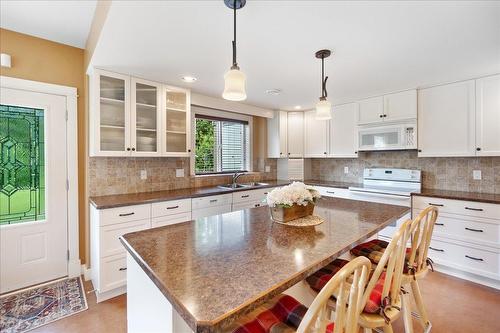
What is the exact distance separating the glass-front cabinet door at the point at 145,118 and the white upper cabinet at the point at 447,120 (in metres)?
3.26

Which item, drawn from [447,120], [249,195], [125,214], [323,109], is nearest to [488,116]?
[447,120]

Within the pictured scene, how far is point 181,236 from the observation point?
1311 mm

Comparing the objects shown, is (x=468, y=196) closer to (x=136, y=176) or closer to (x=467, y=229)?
(x=467, y=229)

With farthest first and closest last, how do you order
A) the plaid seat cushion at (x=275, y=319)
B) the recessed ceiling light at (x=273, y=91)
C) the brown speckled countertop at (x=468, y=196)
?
the recessed ceiling light at (x=273, y=91)
the brown speckled countertop at (x=468, y=196)
the plaid seat cushion at (x=275, y=319)

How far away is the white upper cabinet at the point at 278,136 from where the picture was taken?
13.7 feet

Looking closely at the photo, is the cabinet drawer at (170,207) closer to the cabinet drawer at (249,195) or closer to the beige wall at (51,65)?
the cabinet drawer at (249,195)

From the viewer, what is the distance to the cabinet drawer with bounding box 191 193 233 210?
9.12 feet

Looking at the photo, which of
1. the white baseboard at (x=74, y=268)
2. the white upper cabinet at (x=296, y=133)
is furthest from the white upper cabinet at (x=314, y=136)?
the white baseboard at (x=74, y=268)

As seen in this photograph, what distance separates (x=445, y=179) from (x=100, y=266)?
4.07 metres

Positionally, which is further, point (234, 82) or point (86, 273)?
point (86, 273)

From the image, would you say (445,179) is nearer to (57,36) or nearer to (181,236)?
(181,236)

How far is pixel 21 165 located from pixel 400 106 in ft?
14.4

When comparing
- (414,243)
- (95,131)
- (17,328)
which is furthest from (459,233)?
(17,328)

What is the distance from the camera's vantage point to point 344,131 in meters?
3.76
